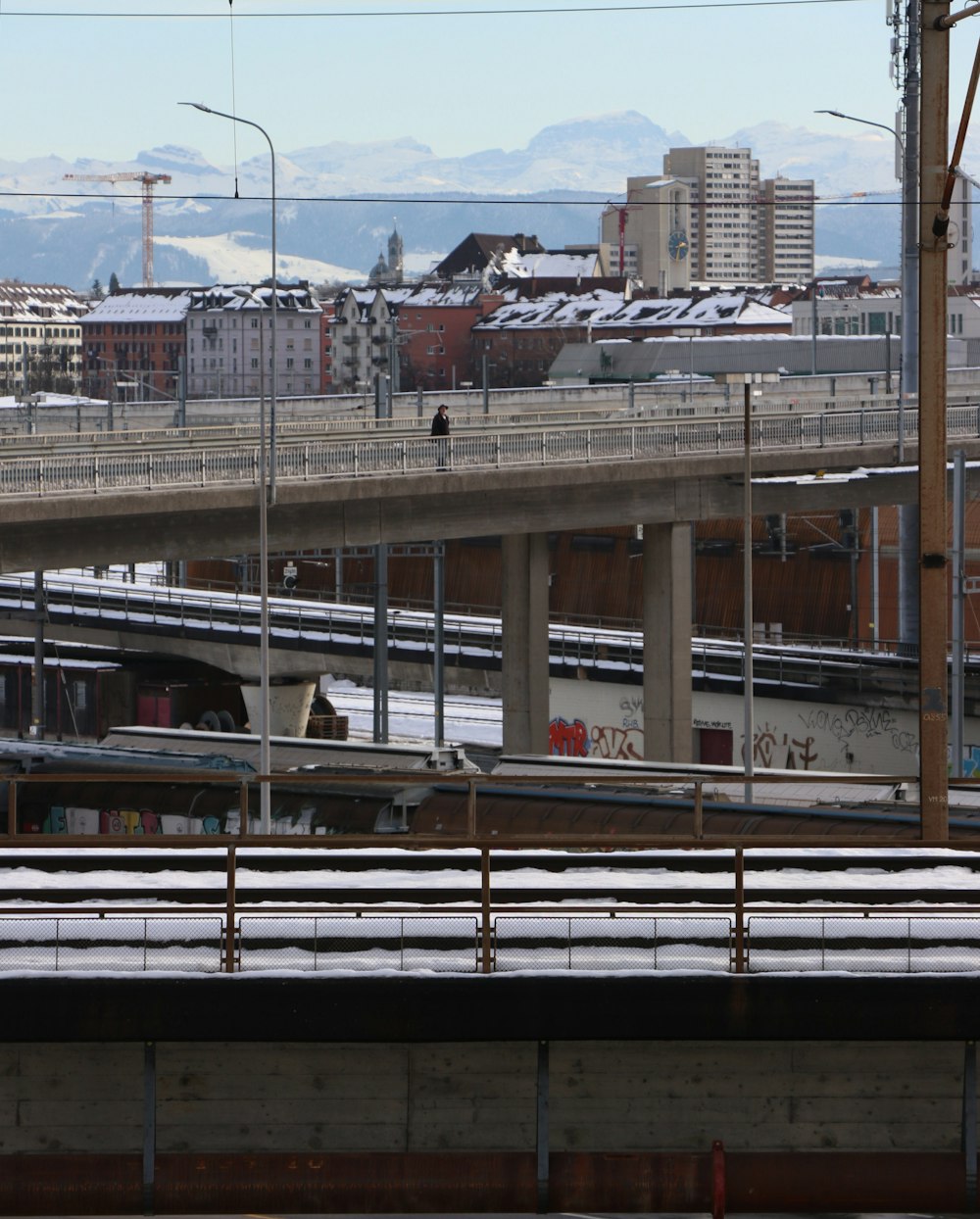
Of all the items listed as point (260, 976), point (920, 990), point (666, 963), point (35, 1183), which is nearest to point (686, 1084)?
point (666, 963)

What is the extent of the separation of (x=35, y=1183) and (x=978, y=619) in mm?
47228

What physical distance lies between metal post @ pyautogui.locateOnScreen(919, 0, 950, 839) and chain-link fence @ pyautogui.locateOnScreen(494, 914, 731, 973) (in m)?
2.73

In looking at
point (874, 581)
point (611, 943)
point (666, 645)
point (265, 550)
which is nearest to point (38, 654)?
point (666, 645)

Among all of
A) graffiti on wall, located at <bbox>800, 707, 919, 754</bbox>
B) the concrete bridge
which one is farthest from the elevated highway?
graffiti on wall, located at <bbox>800, 707, 919, 754</bbox>

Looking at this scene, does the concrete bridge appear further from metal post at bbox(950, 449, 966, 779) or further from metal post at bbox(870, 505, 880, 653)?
metal post at bbox(950, 449, 966, 779)

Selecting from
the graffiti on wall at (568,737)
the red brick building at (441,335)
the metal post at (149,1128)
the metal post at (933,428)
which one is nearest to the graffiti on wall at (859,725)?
the graffiti on wall at (568,737)

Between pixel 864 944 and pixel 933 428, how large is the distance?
407 cm

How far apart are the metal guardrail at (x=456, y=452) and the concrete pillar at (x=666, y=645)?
9.05ft

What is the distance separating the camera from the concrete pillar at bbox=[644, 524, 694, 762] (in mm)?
44656

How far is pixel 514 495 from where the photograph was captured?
1655 inches

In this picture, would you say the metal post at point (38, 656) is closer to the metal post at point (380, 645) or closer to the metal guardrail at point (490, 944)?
the metal post at point (380, 645)

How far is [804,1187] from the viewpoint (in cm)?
1140

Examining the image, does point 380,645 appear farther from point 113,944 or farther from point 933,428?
point 113,944

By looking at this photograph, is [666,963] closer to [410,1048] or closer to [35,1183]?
[410,1048]
